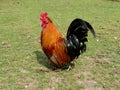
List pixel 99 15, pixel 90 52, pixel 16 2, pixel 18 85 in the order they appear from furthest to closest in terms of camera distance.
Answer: pixel 16 2
pixel 99 15
pixel 90 52
pixel 18 85

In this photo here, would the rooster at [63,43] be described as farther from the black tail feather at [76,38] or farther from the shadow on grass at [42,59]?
the shadow on grass at [42,59]

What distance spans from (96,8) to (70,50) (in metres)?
9.03

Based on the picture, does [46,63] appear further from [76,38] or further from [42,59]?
[76,38]

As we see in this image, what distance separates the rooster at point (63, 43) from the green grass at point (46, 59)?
1.39 ft

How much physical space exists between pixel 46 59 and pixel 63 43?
115 cm

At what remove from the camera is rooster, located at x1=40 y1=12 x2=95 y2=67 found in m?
5.56

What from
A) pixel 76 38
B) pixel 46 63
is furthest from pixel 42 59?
pixel 76 38

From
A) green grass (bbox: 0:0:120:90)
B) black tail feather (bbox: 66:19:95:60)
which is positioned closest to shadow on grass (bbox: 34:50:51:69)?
green grass (bbox: 0:0:120:90)

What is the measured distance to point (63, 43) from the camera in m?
5.76

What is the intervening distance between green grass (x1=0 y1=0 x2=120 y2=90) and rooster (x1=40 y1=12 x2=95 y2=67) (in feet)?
1.39

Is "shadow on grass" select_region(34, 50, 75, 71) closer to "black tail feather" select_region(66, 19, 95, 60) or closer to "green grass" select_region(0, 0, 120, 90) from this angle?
"green grass" select_region(0, 0, 120, 90)

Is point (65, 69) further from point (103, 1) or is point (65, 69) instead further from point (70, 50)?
point (103, 1)

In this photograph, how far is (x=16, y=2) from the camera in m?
15.5

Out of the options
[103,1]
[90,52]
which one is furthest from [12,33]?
[103,1]
